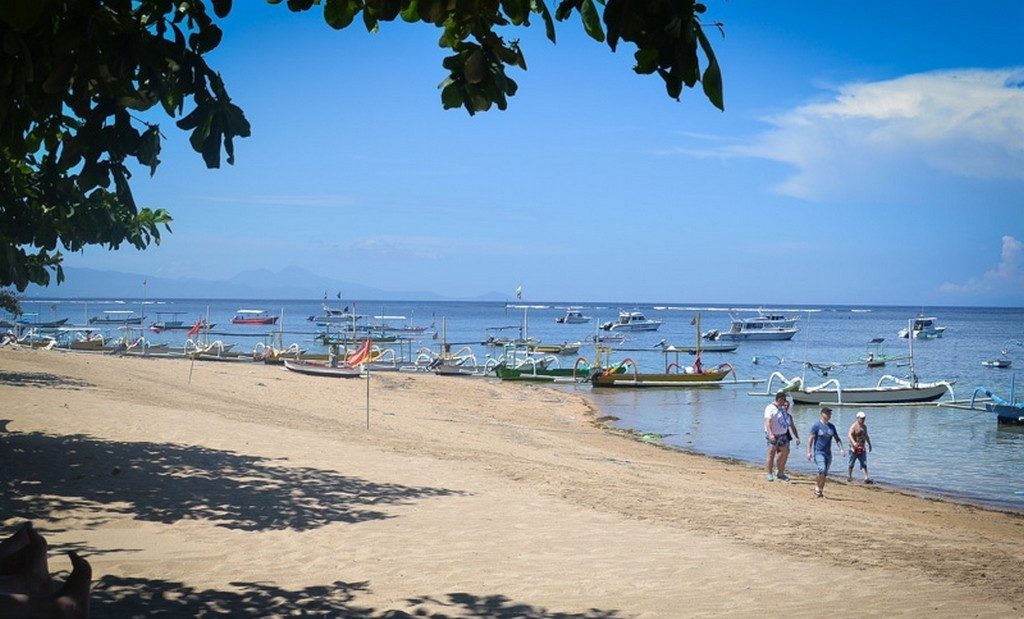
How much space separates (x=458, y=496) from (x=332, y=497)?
5.29 ft

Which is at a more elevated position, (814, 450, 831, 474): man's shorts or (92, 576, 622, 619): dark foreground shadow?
(92, 576, 622, 619): dark foreground shadow

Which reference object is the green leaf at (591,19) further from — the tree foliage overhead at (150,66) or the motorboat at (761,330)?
the motorboat at (761,330)

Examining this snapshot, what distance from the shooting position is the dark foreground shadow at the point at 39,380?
748 inches

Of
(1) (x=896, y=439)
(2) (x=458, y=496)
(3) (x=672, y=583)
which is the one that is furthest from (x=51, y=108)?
(1) (x=896, y=439)

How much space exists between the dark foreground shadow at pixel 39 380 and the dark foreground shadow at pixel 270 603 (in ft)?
49.0

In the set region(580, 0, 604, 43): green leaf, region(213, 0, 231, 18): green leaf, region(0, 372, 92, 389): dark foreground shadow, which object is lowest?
region(0, 372, 92, 389): dark foreground shadow

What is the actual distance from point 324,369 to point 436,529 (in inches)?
1077

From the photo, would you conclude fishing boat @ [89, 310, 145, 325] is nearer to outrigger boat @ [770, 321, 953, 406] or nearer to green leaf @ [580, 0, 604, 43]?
outrigger boat @ [770, 321, 953, 406]

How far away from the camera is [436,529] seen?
8633mm

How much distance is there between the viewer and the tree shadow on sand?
27.3ft

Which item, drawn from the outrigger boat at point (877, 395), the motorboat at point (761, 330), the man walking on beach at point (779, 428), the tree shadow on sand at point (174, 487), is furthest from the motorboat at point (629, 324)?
the tree shadow on sand at point (174, 487)

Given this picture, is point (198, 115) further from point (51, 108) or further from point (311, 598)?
point (311, 598)

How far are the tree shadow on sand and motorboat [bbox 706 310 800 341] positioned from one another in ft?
250

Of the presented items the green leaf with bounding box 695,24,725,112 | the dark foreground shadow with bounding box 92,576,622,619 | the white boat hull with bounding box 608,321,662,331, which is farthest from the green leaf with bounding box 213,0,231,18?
the white boat hull with bounding box 608,321,662,331
